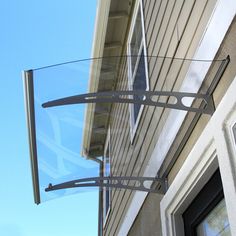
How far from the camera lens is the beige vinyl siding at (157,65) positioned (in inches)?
111

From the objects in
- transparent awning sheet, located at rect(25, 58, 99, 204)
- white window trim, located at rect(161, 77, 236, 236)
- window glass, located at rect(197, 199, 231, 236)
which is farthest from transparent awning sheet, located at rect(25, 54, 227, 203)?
window glass, located at rect(197, 199, 231, 236)

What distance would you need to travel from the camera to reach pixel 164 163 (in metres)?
3.14

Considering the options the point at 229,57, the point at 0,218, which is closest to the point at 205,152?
the point at 229,57

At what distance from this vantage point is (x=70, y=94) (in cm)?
271

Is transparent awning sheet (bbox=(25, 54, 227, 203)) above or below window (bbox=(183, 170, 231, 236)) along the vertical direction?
above

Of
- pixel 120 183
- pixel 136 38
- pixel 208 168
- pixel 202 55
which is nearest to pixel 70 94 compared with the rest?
pixel 202 55

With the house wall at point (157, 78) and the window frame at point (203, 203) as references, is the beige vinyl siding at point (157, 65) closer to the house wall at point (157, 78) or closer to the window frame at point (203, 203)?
the house wall at point (157, 78)

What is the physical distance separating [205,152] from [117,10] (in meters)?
3.70

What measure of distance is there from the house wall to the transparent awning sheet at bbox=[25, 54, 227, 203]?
22 millimetres

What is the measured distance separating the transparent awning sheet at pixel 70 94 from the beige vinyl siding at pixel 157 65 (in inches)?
0.7

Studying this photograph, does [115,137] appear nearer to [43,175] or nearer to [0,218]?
[43,175]

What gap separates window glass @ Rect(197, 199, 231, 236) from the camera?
2367mm

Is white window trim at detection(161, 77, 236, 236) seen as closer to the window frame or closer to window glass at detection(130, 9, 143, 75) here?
the window frame

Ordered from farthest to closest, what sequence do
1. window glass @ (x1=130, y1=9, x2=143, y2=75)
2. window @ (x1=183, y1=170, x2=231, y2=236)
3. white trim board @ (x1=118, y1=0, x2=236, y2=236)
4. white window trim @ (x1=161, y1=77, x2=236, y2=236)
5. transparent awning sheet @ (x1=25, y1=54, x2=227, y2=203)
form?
window glass @ (x1=130, y1=9, x2=143, y2=75) → transparent awning sheet @ (x1=25, y1=54, x2=227, y2=203) → window @ (x1=183, y1=170, x2=231, y2=236) → white trim board @ (x1=118, y1=0, x2=236, y2=236) → white window trim @ (x1=161, y1=77, x2=236, y2=236)
